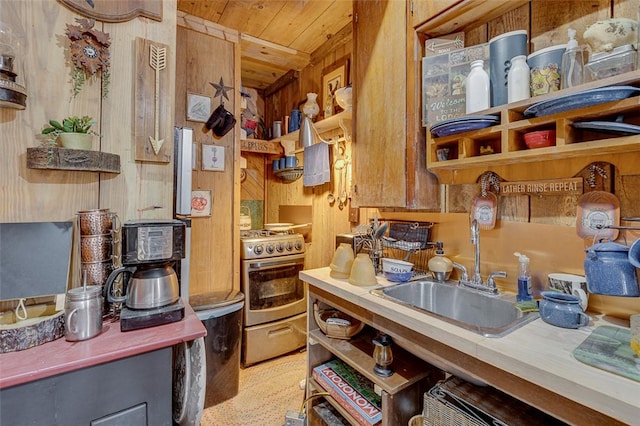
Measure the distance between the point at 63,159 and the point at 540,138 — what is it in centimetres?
177

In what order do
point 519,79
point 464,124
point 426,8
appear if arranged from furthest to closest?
point 426,8 → point 464,124 → point 519,79

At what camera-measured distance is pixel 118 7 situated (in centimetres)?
132

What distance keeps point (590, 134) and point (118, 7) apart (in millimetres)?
1987

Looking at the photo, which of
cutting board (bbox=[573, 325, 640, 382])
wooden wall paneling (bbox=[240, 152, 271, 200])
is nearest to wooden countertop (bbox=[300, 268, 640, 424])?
cutting board (bbox=[573, 325, 640, 382])

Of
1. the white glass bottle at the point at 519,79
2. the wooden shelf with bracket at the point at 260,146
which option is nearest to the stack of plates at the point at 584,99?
the white glass bottle at the point at 519,79

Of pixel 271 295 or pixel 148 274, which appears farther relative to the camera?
pixel 271 295

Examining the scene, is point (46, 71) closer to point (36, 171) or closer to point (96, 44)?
point (96, 44)

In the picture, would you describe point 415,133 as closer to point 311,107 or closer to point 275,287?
point 311,107

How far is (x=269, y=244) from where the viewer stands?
270 cm

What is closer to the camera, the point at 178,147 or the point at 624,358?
the point at 624,358

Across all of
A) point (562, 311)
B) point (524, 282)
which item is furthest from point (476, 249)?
point (562, 311)

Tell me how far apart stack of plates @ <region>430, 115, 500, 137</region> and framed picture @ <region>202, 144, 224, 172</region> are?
1640mm

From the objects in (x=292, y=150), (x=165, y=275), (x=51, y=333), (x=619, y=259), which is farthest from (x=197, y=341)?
(x=292, y=150)

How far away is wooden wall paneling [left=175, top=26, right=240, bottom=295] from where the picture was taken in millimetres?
2287
